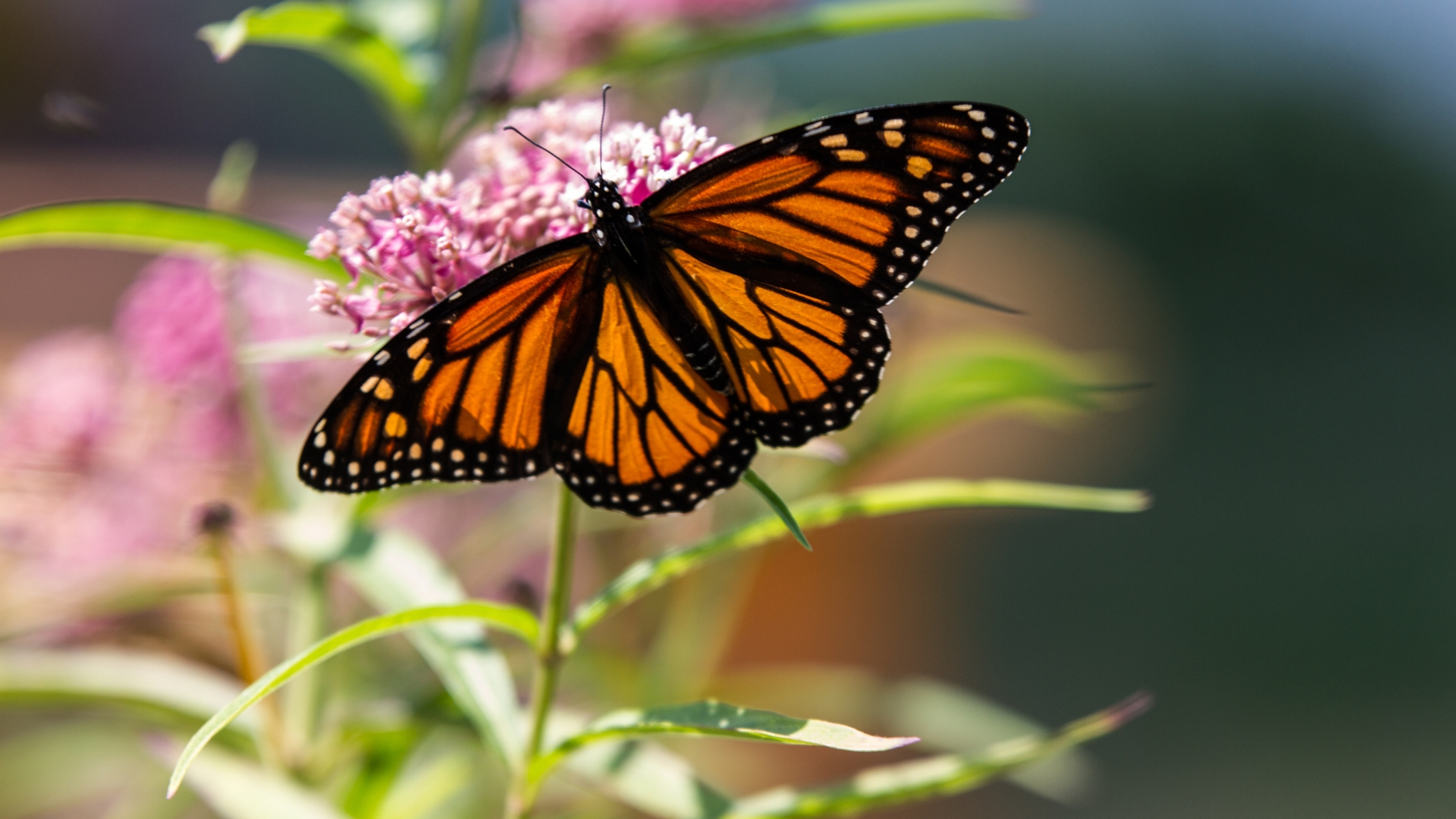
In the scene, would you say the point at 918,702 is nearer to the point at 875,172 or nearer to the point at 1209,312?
the point at 875,172

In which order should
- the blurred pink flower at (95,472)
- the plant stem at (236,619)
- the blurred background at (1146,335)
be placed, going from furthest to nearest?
1. the blurred background at (1146,335)
2. the blurred pink flower at (95,472)
3. the plant stem at (236,619)

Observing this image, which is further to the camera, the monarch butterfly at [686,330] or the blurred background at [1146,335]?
the blurred background at [1146,335]

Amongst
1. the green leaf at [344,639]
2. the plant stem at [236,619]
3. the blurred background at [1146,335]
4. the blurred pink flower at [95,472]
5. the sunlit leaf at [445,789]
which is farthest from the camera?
the blurred background at [1146,335]

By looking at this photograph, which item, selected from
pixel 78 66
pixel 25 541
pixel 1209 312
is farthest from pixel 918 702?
pixel 1209 312

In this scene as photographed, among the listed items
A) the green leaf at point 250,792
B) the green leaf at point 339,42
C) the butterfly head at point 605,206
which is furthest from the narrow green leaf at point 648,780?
the green leaf at point 339,42

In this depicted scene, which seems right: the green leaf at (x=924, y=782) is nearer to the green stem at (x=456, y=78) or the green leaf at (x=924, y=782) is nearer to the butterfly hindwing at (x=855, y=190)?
the butterfly hindwing at (x=855, y=190)

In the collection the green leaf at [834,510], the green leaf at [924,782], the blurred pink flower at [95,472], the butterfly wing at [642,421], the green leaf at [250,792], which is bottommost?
the green leaf at [924,782]

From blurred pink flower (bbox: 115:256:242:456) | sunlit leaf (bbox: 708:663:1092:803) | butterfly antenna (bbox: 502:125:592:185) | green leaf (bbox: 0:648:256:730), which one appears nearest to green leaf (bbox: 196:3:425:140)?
butterfly antenna (bbox: 502:125:592:185)

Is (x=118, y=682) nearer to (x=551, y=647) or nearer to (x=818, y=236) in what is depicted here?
(x=551, y=647)
